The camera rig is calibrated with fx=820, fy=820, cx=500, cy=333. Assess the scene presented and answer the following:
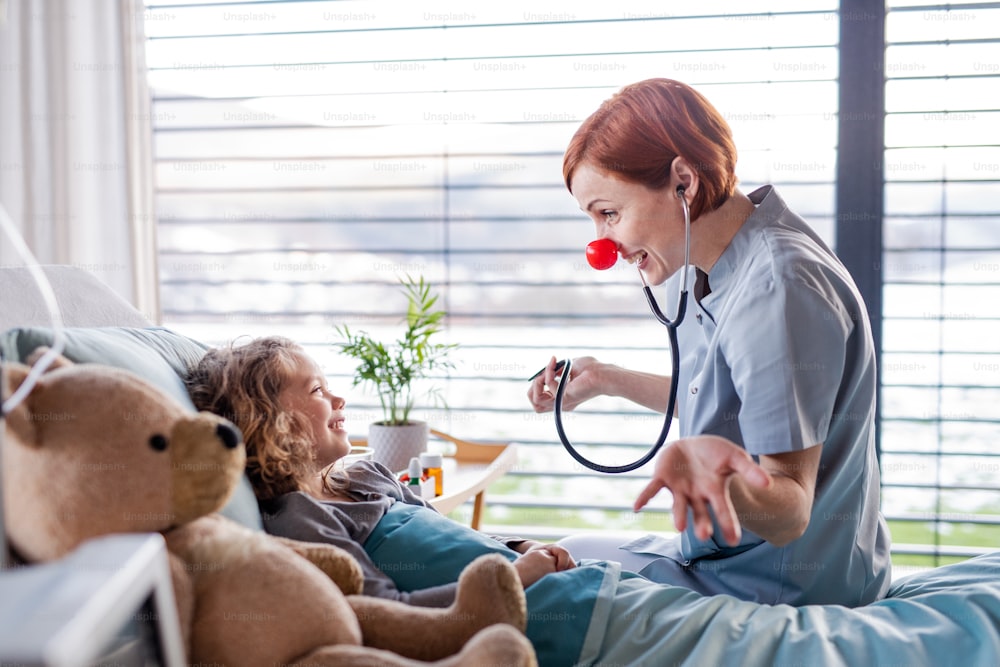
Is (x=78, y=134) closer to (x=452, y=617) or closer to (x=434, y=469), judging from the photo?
(x=434, y=469)

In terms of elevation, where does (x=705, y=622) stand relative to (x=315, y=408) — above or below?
below

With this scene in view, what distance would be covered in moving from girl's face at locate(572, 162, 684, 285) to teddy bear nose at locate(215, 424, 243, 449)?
2.93 feet

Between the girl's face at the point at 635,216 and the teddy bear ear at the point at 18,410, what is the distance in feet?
3.35

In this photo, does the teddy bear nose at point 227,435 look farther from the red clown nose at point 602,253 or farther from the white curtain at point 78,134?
the white curtain at point 78,134

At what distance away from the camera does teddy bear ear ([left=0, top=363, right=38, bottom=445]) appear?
80 centimetres

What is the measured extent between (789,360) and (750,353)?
64mm

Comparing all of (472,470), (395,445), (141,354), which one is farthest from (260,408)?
(472,470)

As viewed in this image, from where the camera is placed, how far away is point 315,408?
58.4 inches

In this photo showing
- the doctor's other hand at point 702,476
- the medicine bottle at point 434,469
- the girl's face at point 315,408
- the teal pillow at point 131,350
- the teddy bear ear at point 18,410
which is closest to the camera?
the teddy bear ear at point 18,410

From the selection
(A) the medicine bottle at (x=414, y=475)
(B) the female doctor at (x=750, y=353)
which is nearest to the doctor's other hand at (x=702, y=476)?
(B) the female doctor at (x=750, y=353)

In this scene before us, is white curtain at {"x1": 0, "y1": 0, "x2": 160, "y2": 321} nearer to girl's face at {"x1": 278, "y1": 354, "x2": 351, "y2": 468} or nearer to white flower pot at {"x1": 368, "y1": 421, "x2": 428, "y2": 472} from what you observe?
white flower pot at {"x1": 368, "y1": 421, "x2": 428, "y2": 472}

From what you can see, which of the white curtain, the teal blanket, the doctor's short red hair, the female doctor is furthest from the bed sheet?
the white curtain

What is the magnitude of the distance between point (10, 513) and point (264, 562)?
0.85ft

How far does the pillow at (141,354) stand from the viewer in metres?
1.06
